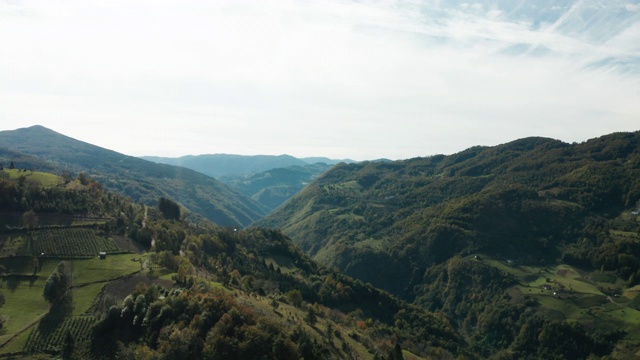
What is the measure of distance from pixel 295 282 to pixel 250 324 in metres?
82.3

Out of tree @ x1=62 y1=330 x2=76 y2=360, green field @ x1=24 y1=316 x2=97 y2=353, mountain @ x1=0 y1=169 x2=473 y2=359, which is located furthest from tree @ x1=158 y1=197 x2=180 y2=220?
tree @ x1=62 y1=330 x2=76 y2=360

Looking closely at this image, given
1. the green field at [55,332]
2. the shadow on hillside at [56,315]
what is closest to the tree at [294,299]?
the green field at [55,332]

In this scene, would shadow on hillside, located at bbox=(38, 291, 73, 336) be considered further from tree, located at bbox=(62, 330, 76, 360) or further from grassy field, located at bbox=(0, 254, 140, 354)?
tree, located at bbox=(62, 330, 76, 360)

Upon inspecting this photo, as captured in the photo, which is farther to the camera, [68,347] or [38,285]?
[38,285]

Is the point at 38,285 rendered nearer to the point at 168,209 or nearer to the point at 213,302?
the point at 213,302

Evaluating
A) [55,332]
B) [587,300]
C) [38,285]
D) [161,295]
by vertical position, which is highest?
[161,295]

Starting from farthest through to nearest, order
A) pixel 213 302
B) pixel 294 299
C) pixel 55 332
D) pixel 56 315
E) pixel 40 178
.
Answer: pixel 40 178 < pixel 294 299 < pixel 56 315 < pixel 55 332 < pixel 213 302

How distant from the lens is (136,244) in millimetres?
134750

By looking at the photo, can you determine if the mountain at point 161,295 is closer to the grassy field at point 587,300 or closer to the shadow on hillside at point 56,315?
the shadow on hillside at point 56,315

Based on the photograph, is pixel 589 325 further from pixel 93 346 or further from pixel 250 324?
pixel 93 346

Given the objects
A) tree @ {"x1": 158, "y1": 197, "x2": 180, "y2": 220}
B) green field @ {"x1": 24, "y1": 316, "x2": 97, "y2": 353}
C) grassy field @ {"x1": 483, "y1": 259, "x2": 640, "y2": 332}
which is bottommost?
grassy field @ {"x1": 483, "y1": 259, "x2": 640, "y2": 332}

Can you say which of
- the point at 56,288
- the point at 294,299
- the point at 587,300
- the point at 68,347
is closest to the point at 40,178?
the point at 56,288

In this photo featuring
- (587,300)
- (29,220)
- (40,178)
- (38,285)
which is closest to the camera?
(38,285)

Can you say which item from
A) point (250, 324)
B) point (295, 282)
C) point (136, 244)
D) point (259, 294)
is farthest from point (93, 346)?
point (295, 282)
